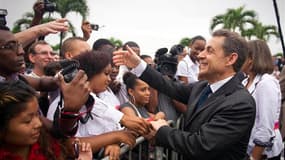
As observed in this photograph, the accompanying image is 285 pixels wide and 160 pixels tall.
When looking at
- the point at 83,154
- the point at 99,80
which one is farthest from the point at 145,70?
the point at 83,154

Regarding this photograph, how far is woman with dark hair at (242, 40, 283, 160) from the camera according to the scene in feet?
12.9

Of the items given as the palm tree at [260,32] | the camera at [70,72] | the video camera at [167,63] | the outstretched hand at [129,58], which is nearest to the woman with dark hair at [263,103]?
the video camera at [167,63]

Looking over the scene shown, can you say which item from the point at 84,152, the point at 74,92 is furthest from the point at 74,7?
the point at 74,92

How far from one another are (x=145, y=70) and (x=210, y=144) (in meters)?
1.14

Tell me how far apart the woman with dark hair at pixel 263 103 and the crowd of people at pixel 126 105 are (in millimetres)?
11

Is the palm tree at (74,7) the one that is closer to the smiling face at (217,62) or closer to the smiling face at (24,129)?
the smiling face at (217,62)

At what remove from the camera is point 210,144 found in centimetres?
257

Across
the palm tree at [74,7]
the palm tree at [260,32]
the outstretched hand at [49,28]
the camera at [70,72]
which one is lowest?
the palm tree at [260,32]

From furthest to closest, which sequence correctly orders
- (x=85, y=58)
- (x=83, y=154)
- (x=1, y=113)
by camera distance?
(x=85, y=58) → (x=83, y=154) → (x=1, y=113)

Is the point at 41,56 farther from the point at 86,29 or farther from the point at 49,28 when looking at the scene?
the point at 49,28

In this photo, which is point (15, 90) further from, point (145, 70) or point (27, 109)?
point (145, 70)

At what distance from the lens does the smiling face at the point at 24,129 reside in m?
1.89

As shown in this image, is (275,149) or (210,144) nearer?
(210,144)

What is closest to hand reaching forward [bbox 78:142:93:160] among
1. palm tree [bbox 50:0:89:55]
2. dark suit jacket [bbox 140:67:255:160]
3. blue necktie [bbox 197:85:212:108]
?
dark suit jacket [bbox 140:67:255:160]
